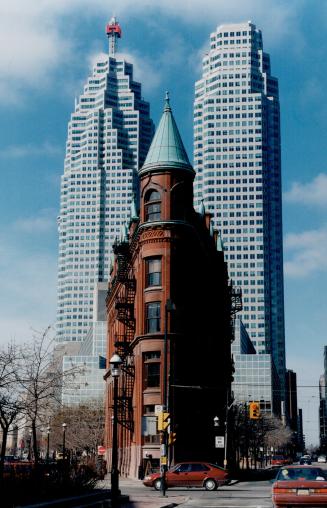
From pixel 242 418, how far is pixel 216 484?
6411cm

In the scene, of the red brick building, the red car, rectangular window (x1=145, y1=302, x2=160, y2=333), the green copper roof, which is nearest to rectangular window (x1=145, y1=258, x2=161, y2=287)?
the red brick building

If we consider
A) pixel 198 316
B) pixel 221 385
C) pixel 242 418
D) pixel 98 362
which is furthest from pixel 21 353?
pixel 98 362

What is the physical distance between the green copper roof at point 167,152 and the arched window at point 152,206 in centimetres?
214

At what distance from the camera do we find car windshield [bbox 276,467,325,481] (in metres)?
26.0

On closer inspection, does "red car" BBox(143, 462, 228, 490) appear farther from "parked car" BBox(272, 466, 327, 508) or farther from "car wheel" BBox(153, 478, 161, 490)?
"parked car" BBox(272, 466, 327, 508)

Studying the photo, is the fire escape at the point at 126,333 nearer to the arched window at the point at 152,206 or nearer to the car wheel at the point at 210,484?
the arched window at the point at 152,206

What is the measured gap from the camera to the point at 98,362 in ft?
615

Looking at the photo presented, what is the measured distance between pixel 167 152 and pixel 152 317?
13812mm

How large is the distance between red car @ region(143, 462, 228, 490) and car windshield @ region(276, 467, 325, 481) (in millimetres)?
22036

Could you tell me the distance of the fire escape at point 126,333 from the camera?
6788 cm

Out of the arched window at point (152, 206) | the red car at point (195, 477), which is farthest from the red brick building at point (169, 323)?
the red car at point (195, 477)

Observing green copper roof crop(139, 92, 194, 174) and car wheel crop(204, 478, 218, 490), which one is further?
green copper roof crop(139, 92, 194, 174)

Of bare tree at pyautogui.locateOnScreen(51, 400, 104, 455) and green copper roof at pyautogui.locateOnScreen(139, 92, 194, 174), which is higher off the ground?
green copper roof at pyautogui.locateOnScreen(139, 92, 194, 174)

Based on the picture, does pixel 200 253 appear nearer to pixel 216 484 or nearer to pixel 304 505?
pixel 216 484
